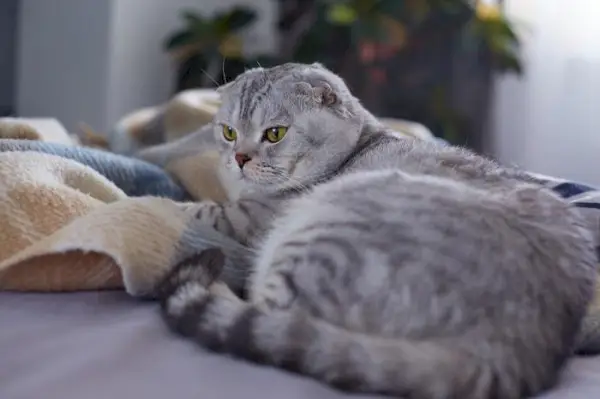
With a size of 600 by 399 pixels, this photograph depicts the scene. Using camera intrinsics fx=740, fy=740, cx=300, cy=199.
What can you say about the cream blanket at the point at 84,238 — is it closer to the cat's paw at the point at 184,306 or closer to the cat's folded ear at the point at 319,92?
the cat's paw at the point at 184,306

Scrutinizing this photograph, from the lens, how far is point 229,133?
139 cm

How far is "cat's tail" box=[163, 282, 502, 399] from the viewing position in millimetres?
737

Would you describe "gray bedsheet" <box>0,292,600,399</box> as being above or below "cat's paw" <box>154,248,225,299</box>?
below

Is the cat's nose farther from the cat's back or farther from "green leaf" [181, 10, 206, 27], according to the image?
"green leaf" [181, 10, 206, 27]

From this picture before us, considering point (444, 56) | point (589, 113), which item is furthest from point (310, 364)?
point (444, 56)

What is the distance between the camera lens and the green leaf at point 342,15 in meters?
3.18

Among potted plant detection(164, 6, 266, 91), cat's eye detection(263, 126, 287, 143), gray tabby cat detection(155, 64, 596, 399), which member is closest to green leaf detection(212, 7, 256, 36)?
potted plant detection(164, 6, 266, 91)

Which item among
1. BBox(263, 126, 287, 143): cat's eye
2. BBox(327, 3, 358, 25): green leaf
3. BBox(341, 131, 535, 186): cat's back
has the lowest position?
BBox(263, 126, 287, 143): cat's eye

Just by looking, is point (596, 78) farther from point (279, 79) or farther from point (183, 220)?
point (183, 220)

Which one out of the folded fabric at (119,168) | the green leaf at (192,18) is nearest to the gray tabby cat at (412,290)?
the folded fabric at (119,168)

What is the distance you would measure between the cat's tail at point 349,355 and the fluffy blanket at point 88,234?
0.71ft

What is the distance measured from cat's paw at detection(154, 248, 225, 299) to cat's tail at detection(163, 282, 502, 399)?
0.38 ft

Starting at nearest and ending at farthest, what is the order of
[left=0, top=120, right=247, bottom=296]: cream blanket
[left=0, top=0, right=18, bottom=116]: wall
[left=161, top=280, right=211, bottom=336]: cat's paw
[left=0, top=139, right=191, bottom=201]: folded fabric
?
[left=161, top=280, right=211, bottom=336]: cat's paw → [left=0, top=120, right=247, bottom=296]: cream blanket → [left=0, top=139, right=191, bottom=201]: folded fabric → [left=0, top=0, right=18, bottom=116]: wall

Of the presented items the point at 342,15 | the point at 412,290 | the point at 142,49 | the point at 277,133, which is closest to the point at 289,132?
the point at 277,133
